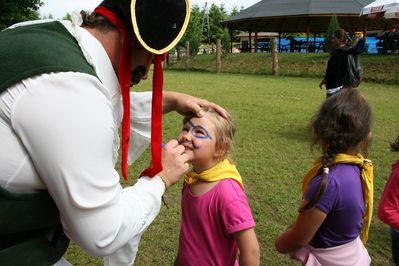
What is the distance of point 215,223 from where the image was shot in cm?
200

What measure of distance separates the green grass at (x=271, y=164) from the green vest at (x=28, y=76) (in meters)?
1.96

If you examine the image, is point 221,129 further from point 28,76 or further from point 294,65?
point 294,65

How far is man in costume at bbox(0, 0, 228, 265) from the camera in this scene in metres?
1.17

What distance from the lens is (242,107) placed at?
32.9 feet

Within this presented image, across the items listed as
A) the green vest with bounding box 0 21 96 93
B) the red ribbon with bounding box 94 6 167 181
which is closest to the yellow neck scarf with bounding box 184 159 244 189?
the red ribbon with bounding box 94 6 167 181

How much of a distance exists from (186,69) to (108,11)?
23512 millimetres

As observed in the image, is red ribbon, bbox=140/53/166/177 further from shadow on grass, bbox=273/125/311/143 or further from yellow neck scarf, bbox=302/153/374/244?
shadow on grass, bbox=273/125/311/143

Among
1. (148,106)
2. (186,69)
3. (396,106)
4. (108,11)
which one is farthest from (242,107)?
(186,69)

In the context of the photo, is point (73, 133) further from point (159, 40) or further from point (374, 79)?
point (374, 79)

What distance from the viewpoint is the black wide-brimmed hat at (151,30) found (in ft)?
4.63

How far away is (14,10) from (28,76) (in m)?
23.1

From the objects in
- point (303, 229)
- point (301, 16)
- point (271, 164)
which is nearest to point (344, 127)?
point (303, 229)

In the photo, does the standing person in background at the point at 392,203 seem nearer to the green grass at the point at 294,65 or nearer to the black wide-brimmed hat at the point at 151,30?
the black wide-brimmed hat at the point at 151,30

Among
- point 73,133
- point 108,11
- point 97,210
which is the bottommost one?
point 97,210
